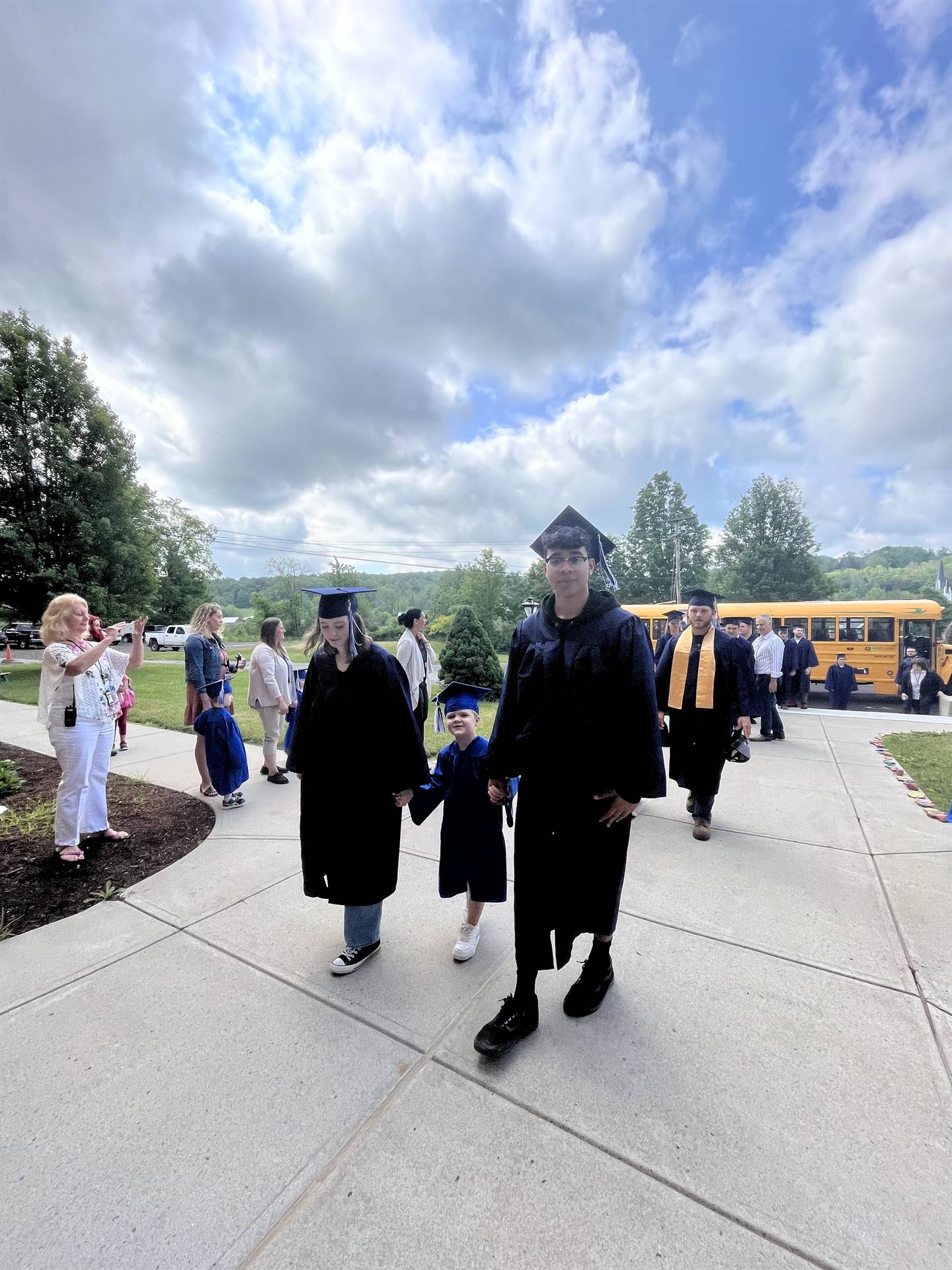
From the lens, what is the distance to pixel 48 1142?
1.79 metres

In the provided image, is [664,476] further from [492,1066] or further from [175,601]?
[492,1066]

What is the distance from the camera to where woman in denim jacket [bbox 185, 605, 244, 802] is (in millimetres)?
4883

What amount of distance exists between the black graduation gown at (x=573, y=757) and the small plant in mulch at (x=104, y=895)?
2739 mm

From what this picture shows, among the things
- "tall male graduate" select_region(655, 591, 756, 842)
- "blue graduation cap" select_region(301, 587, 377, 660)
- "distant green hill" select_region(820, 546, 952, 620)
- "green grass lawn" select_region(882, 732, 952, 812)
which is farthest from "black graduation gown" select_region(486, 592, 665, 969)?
"distant green hill" select_region(820, 546, 952, 620)

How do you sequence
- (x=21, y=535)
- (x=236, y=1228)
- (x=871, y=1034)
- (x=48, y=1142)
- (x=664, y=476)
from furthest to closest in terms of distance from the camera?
(x=664, y=476), (x=21, y=535), (x=871, y=1034), (x=48, y=1142), (x=236, y=1228)

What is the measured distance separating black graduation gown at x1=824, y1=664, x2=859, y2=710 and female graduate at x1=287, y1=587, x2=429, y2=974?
42.5ft

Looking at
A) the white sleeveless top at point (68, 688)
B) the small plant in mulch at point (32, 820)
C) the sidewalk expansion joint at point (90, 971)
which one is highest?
the white sleeveless top at point (68, 688)

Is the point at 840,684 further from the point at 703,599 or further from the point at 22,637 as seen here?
the point at 22,637

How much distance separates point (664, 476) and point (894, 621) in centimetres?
3930

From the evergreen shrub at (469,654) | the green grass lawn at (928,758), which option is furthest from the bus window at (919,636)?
the evergreen shrub at (469,654)

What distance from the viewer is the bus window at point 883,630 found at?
551 inches

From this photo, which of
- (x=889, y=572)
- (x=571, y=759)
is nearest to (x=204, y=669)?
(x=571, y=759)

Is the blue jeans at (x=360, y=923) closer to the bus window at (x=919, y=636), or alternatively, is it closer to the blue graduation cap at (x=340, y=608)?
the blue graduation cap at (x=340, y=608)

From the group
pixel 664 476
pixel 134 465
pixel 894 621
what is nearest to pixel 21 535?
pixel 134 465
